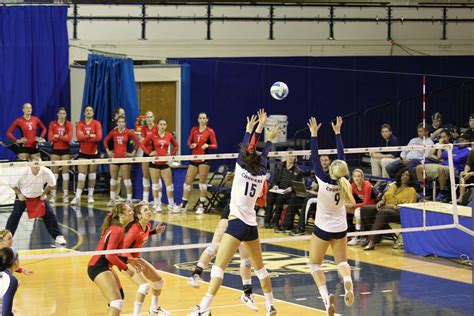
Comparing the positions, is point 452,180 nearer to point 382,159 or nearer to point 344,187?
point 344,187

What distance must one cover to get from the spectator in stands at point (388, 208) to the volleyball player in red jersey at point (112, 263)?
6.91 metres

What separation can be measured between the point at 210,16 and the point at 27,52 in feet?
15.0

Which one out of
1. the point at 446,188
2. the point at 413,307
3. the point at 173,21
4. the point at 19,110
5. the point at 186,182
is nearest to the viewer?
the point at 413,307

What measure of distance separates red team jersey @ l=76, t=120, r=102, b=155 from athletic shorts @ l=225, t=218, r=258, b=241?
10.9 m

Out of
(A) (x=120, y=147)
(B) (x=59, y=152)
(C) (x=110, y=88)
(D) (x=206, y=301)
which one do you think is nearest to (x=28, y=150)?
(B) (x=59, y=152)

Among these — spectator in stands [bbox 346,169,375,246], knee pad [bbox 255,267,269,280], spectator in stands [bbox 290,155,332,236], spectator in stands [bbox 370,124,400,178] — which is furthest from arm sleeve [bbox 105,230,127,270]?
spectator in stands [bbox 370,124,400,178]

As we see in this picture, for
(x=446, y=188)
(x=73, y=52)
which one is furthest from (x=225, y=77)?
(x=446, y=188)

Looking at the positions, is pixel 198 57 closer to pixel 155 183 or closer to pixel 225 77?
pixel 225 77

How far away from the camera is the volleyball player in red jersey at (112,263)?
479 inches

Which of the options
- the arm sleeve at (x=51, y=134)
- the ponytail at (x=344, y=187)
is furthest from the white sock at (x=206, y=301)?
the arm sleeve at (x=51, y=134)

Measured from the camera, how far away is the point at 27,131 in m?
23.1

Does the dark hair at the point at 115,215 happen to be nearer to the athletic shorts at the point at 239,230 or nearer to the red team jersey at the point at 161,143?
the athletic shorts at the point at 239,230

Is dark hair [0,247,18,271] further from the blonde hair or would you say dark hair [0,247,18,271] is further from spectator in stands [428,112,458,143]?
spectator in stands [428,112,458,143]

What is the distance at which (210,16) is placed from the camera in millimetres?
26547
